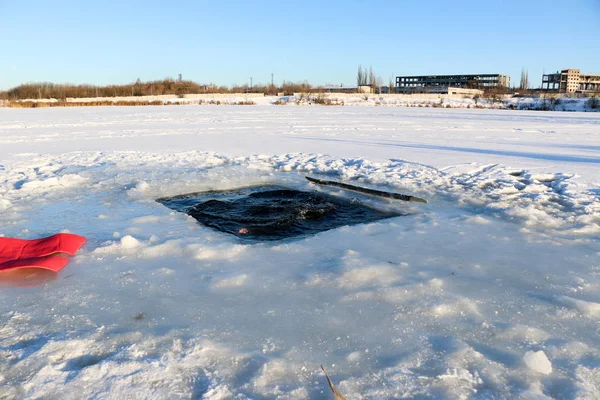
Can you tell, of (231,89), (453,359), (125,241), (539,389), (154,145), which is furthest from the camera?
(231,89)

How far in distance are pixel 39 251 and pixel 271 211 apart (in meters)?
2.05

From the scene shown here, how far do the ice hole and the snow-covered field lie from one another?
23cm

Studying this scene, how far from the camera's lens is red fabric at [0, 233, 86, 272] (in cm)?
283

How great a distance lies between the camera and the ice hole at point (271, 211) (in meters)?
3.85

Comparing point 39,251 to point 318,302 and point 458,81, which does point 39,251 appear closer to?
point 318,302

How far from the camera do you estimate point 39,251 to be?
3059 mm

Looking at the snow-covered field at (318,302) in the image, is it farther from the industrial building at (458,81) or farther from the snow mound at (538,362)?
the industrial building at (458,81)

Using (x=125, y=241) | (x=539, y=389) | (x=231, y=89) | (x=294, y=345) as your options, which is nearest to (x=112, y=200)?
(x=125, y=241)

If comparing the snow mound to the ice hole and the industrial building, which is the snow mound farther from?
the industrial building

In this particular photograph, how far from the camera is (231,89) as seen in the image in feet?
173

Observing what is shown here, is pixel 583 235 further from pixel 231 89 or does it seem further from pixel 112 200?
pixel 231 89

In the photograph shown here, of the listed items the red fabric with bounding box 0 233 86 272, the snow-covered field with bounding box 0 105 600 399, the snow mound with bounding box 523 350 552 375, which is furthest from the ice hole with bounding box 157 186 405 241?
the snow mound with bounding box 523 350 552 375

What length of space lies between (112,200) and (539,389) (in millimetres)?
4196

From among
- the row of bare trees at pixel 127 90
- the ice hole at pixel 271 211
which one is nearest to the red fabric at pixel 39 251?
the ice hole at pixel 271 211
